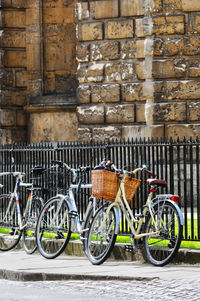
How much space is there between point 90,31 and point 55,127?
10.8 ft

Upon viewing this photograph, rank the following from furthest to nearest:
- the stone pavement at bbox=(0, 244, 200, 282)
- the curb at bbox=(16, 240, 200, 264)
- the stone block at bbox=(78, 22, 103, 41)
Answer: the stone block at bbox=(78, 22, 103, 41) < the curb at bbox=(16, 240, 200, 264) < the stone pavement at bbox=(0, 244, 200, 282)

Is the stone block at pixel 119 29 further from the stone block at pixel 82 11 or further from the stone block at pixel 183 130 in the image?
the stone block at pixel 183 130

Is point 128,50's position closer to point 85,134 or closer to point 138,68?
point 138,68

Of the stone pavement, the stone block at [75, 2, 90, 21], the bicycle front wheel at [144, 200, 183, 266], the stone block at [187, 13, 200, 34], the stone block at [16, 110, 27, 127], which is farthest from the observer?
the stone block at [16, 110, 27, 127]

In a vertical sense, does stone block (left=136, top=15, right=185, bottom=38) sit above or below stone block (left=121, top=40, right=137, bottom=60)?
above

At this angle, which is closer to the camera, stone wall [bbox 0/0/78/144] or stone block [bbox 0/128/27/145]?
stone wall [bbox 0/0/78/144]

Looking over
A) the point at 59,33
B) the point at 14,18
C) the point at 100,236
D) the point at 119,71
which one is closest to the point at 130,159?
the point at 100,236

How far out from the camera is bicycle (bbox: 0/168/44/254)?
36.6 ft

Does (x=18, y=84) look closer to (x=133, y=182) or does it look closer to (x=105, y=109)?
(x=105, y=109)

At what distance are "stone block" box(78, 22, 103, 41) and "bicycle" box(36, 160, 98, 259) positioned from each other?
15.6 ft

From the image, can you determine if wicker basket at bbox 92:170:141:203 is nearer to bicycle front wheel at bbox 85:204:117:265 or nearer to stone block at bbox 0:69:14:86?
bicycle front wheel at bbox 85:204:117:265

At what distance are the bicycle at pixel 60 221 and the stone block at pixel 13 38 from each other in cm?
847

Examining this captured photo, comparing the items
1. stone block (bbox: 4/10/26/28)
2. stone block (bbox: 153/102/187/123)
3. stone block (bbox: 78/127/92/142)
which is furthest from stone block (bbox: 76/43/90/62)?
stone block (bbox: 4/10/26/28)

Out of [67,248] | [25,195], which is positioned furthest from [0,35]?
[67,248]
